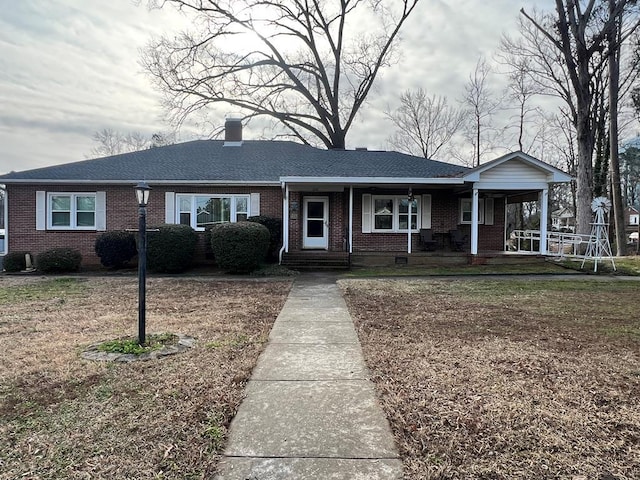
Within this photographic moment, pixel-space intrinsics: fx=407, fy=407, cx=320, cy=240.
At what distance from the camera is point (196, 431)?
2.80 metres

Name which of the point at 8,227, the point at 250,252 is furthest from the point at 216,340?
the point at 8,227

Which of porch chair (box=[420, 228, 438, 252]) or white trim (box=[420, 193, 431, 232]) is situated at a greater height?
white trim (box=[420, 193, 431, 232])

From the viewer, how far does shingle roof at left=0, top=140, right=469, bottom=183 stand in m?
14.5

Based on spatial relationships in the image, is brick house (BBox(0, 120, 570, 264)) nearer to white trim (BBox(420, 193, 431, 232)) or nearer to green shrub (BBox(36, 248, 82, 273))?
white trim (BBox(420, 193, 431, 232))

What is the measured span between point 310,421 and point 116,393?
1.71 metres

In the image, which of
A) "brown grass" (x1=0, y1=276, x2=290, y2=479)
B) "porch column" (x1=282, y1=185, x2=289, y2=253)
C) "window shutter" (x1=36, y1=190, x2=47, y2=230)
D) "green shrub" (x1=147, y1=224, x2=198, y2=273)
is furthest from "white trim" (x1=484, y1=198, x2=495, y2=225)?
"window shutter" (x1=36, y1=190, x2=47, y2=230)

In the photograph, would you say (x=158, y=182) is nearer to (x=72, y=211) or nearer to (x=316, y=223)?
(x=72, y=211)

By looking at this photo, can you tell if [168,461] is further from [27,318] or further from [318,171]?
[318,171]

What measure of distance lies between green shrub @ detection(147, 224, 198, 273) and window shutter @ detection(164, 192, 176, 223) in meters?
1.85

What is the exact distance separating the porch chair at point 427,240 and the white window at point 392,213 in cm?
35

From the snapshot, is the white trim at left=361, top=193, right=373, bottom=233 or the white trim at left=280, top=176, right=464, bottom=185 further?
the white trim at left=361, top=193, right=373, bottom=233

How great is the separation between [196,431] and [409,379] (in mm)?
1939

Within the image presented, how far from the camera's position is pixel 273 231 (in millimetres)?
14336

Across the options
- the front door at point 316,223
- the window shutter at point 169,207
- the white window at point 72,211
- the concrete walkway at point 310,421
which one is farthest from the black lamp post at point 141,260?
the white window at point 72,211
